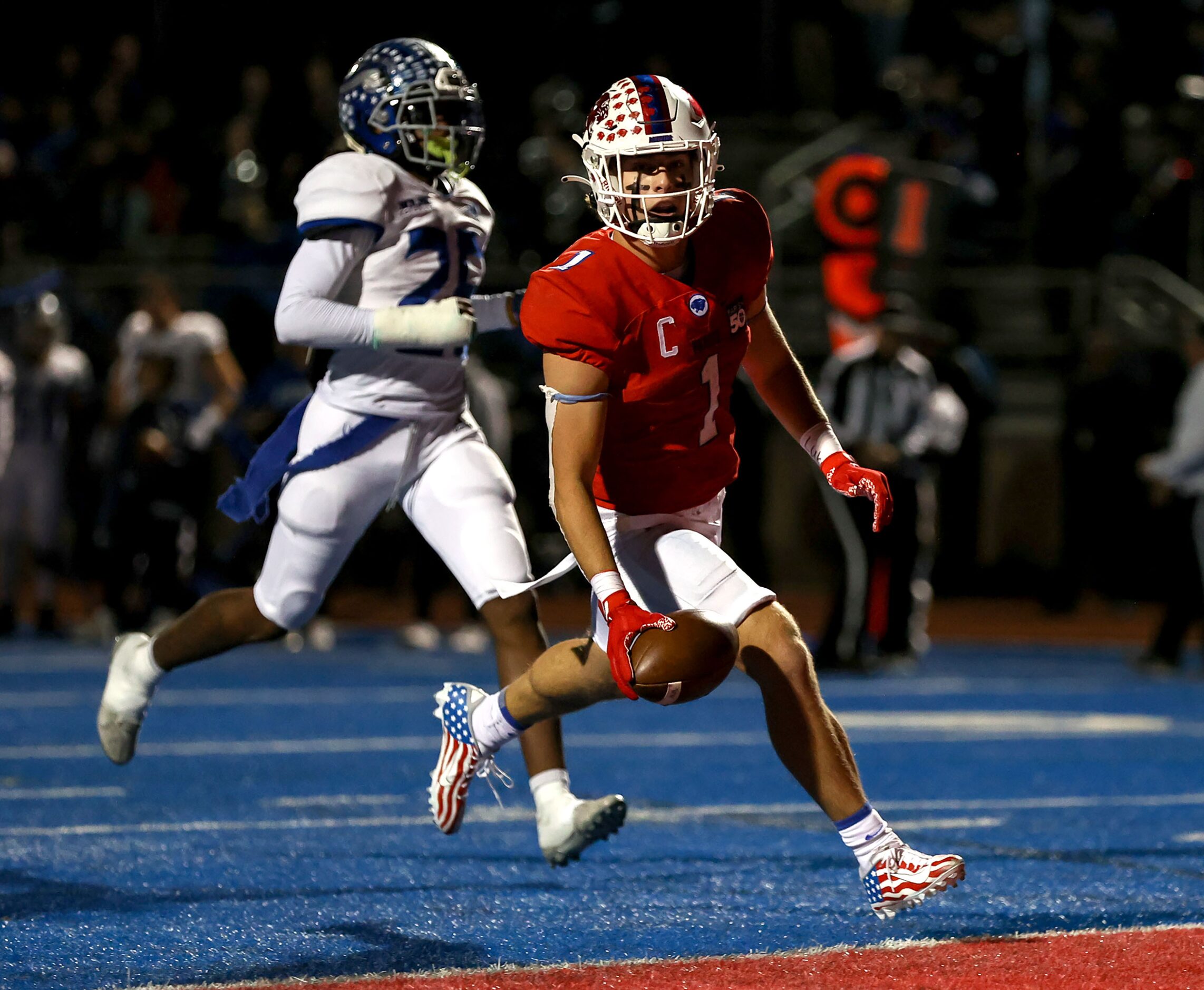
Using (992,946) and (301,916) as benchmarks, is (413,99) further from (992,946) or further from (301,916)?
(992,946)

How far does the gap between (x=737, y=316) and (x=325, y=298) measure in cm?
132

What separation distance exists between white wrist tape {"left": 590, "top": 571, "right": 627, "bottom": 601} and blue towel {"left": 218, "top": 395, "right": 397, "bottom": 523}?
4.67 ft

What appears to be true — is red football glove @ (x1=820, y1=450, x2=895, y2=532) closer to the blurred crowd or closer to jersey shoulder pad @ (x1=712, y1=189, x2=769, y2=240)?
jersey shoulder pad @ (x1=712, y1=189, x2=769, y2=240)

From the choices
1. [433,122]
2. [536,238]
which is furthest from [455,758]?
[536,238]

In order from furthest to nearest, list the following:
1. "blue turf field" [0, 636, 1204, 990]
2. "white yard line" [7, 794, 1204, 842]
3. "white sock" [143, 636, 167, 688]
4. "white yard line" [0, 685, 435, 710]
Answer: "white yard line" [0, 685, 435, 710], "white yard line" [7, 794, 1204, 842], "white sock" [143, 636, 167, 688], "blue turf field" [0, 636, 1204, 990]

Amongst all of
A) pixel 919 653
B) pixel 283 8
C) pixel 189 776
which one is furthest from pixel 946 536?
pixel 189 776

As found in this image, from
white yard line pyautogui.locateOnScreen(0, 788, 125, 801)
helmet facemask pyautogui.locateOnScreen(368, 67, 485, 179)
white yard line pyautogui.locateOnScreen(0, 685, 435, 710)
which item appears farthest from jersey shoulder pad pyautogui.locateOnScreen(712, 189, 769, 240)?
white yard line pyautogui.locateOnScreen(0, 685, 435, 710)

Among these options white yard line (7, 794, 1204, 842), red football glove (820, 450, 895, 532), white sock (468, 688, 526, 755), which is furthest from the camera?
white yard line (7, 794, 1204, 842)

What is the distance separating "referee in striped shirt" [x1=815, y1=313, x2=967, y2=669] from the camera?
1112cm

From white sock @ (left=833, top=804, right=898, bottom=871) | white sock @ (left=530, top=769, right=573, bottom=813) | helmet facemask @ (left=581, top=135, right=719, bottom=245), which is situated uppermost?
helmet facemask @ (left=581, top=135, right=719, bottom=245)

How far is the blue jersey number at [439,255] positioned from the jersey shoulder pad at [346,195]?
124 mm

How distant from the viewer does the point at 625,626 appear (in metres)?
4.24

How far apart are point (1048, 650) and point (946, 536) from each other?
11.8 feet

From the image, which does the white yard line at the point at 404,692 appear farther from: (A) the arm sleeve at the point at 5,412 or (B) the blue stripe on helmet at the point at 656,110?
(B) the blue stripe on helmet at the point at 656,110
